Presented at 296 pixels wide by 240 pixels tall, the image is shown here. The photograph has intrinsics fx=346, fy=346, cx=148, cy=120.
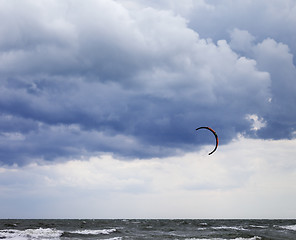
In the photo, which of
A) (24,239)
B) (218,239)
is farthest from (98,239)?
(218,239)

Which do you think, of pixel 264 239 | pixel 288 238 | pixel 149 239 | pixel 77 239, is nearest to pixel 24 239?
pixel 77 239

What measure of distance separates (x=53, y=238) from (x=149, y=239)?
36.4 feet

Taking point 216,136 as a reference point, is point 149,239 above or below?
below

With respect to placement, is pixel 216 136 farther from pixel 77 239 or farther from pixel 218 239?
pixel 77 239

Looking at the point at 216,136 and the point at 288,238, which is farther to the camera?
the point at 288,238

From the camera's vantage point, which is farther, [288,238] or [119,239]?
[288,238]

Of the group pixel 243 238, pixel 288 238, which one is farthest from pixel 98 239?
pixel 288 238

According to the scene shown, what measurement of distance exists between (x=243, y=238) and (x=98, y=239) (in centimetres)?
1683

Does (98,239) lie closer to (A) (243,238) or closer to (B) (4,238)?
(B) (4,238)

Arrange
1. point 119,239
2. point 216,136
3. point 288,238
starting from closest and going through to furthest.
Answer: point 216,136
point 119,239
point 288,238

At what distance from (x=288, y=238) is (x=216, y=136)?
21830 millimetres

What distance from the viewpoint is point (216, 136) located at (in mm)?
31719

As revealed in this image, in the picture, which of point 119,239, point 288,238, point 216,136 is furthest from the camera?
point 288,238

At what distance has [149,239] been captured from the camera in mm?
39625
